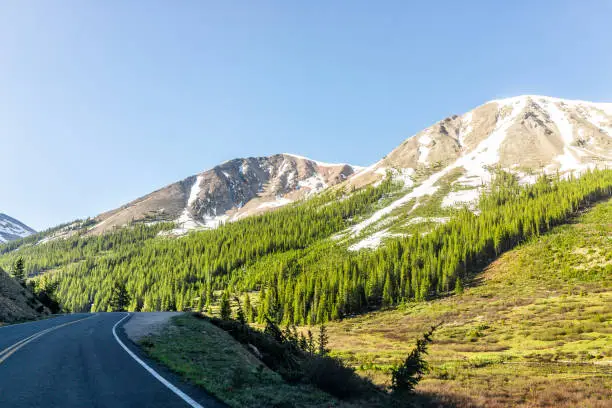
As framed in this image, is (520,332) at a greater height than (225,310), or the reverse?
(225,310)

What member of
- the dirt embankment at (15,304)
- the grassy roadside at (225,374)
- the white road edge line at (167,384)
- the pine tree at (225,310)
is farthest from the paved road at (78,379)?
the dirt embankment at (15,304)

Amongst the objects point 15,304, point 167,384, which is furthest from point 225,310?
point 167,384

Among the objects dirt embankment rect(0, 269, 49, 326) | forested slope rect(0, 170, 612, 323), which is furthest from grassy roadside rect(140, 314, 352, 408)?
forested slope rect(0, 170, 612, 323)

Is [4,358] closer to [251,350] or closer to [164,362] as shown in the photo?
[164,362]

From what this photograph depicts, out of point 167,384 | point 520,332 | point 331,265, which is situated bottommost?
point 520,332

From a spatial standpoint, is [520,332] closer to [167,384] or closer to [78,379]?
[167,384]

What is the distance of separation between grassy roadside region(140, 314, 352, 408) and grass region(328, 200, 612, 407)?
545 inches

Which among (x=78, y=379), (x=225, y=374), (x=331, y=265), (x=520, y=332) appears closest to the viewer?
(x=78, y=379)

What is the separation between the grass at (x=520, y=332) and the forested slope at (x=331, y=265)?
7.87 metres

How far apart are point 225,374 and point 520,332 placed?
192ft

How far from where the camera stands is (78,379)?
32.9 ft

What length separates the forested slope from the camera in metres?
97.9

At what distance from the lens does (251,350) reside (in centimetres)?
2069

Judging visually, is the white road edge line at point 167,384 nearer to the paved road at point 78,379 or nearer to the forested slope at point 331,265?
the paved road at point 78,379
